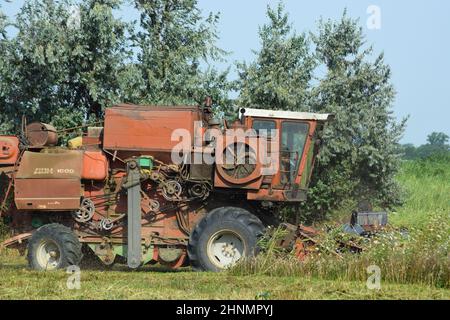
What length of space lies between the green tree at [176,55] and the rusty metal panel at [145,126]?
15.2 ft

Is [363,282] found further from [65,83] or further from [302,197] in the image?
[65,83]

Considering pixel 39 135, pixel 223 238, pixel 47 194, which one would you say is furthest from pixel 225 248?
pixel 39 135

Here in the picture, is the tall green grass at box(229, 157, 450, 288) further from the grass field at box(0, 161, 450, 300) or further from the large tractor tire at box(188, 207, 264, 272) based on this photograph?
the large tractor tire at box(188, 207, 264, 272)

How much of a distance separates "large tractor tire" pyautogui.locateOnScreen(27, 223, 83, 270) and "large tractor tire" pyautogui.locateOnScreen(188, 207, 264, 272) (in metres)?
1.92

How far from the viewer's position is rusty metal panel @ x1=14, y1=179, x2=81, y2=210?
12.6 m

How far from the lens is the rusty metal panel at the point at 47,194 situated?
496 inches

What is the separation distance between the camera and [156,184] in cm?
1298

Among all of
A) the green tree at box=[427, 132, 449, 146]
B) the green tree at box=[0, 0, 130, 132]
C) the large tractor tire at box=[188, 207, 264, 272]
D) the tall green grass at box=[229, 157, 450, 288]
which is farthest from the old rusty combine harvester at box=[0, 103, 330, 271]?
the green tree at box=[427, 132, 449, 146]

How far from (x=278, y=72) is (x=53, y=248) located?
26.0 ft

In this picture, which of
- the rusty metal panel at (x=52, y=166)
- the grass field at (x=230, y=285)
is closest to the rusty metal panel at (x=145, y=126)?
the rusty metal panel at (x=52, y=166)

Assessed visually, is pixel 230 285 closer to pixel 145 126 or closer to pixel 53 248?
pixel 145 126

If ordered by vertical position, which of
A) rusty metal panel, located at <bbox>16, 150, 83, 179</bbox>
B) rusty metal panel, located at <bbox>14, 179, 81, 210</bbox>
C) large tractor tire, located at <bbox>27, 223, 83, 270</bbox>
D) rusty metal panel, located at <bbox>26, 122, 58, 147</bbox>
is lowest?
large tractor tire, located at <bbox>27, 223, 83, 270</bbox>

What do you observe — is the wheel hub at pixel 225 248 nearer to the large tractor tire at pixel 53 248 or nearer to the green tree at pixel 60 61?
the large tractor tire at pixel 53 248
